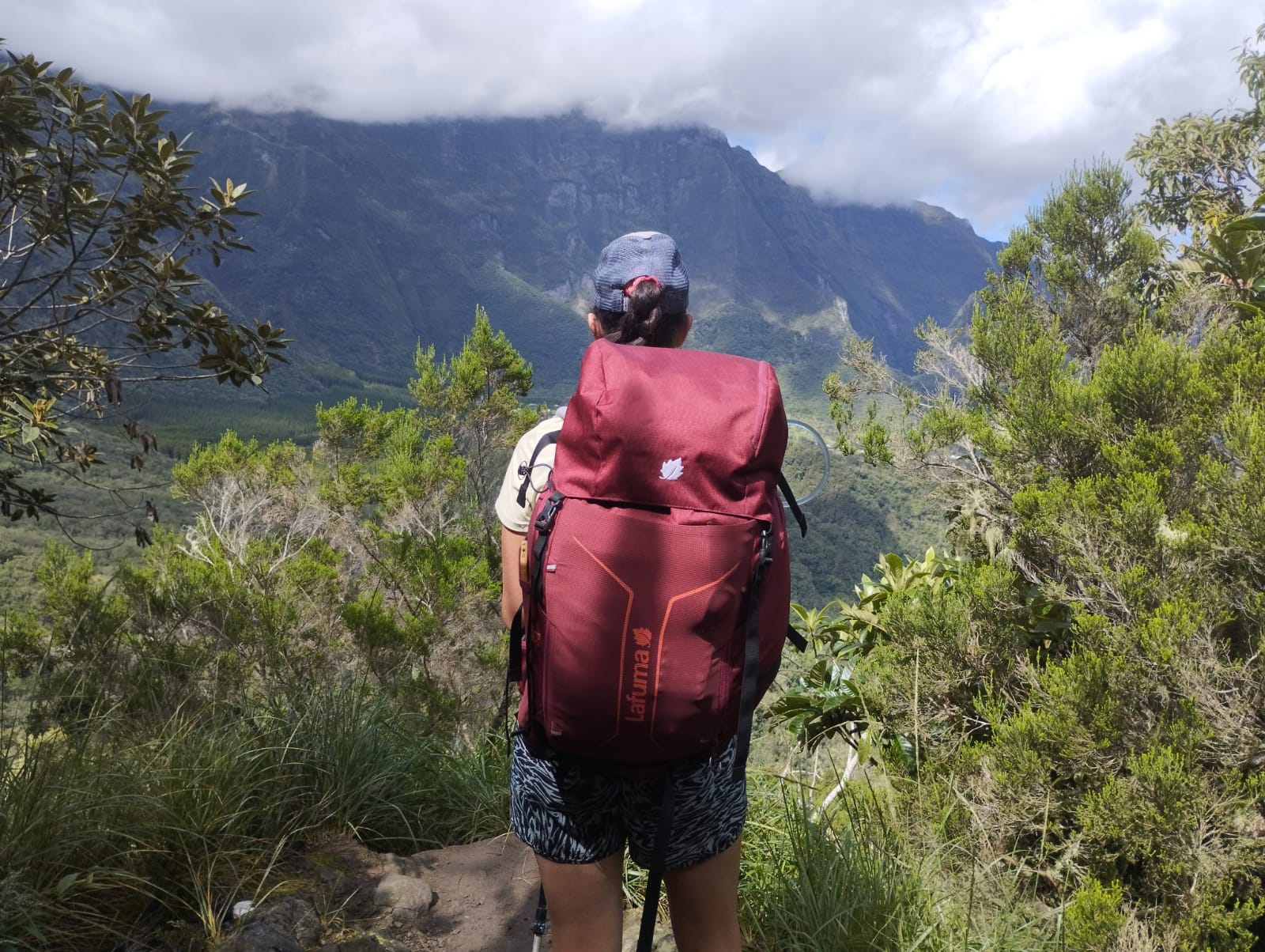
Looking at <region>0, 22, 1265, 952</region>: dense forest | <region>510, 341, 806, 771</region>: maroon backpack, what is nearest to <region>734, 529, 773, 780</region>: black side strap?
<region>510, 341, 806, 771</region>: maroon backpack

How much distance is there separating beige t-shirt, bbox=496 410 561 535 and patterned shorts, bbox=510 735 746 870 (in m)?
0.31

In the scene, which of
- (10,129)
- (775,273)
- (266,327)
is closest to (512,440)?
(266,327)

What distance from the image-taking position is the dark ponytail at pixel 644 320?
50.8 inches

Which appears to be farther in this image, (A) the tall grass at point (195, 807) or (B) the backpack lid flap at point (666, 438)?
(A) the tall grass at point (195, 807)

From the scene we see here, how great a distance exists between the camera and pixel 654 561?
3.48ft

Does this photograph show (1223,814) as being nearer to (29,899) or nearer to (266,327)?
(29,899)

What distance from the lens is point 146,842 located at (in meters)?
1.84

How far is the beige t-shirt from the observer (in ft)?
4.00

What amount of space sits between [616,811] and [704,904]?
21cm

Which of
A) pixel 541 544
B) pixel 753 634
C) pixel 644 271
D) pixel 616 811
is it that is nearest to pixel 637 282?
pixel 644 271

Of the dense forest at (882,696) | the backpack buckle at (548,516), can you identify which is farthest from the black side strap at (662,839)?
the dense forest at (882,696)

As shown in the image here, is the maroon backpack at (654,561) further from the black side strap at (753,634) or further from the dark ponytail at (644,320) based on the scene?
the dark ponytail at (644,320)

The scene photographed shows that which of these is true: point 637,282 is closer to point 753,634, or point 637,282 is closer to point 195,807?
point 753,634

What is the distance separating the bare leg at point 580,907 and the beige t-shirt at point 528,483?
481 mm
